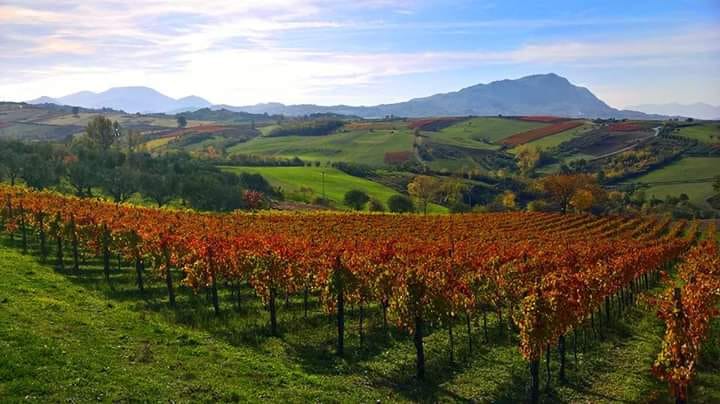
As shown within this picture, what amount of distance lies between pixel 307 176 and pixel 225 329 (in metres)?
150

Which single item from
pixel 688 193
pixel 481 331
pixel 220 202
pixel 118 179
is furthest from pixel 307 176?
pixel 481 331

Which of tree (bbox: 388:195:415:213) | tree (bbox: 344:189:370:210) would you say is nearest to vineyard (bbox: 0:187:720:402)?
tree (bbox: 344:189:370:210)

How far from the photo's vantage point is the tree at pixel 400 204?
6132 inches

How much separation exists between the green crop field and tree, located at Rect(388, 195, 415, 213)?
5.66 m

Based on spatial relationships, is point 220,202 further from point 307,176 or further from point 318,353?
point 318,353

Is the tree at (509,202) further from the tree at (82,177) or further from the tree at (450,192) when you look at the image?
the tree at (82,177)

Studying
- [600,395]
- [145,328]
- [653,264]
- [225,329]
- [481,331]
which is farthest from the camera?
[653,264]

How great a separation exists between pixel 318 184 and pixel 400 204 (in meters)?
33.9

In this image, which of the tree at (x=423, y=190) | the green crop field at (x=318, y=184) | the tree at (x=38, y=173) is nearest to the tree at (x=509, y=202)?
the green crop field at (x=318, y=184)

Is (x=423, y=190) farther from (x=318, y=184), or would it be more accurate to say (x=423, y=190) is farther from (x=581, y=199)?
(x=581, y=199)

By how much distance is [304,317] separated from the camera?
44406 mm

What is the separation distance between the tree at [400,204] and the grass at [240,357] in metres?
108

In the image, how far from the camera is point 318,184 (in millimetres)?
176625

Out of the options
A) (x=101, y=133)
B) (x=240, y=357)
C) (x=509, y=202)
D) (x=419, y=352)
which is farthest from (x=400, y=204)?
(x=240, y=357)
